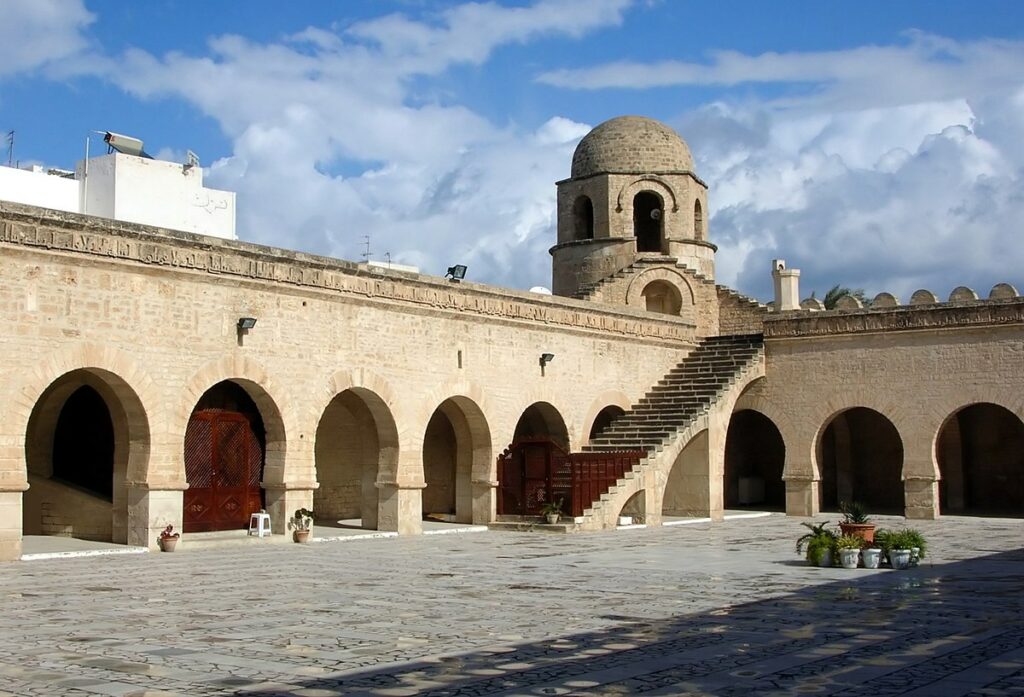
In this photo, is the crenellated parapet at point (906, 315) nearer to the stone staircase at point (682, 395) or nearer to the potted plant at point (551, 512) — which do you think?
the stone staircase at point (682, 395)

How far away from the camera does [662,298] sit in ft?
108

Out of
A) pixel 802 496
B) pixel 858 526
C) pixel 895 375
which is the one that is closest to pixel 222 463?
pixel 858 526

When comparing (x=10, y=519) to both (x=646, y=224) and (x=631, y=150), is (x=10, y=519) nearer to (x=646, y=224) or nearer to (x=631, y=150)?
(x=631, y=150)

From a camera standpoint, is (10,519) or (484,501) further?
(484,501)

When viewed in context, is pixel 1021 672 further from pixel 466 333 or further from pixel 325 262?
pixel 466 333

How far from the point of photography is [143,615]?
11273 mm

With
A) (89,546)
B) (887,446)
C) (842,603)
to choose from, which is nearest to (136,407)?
(89,546)

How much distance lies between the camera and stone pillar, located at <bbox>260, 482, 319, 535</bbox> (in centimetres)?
1992

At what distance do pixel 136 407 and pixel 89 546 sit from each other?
2.16 metres

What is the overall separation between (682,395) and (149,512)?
45.3ft

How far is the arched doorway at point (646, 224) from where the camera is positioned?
33750 millimetres

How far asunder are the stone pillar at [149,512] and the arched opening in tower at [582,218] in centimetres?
1726

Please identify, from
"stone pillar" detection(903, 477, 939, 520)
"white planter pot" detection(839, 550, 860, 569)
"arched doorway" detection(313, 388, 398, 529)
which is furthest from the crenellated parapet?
"white planter pot" detection(839, 550, 860, 569)

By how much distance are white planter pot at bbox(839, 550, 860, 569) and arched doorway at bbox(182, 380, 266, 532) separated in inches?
392
